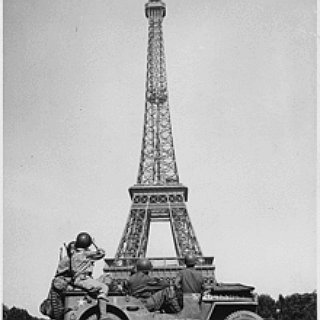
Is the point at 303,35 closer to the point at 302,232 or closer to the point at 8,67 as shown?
the point at 302,232

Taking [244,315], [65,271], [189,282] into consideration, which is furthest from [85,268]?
[244,315]

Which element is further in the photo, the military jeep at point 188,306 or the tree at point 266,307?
the tree at point 266,307

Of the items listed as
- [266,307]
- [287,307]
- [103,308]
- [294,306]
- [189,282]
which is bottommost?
[266,307]

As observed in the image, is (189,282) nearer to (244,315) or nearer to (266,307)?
(244,315)

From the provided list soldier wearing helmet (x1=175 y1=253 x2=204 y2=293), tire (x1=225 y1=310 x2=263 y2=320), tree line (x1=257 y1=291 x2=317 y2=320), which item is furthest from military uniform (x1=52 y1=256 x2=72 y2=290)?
tree line (x1=257 y1=291 x2=317 y2=320)

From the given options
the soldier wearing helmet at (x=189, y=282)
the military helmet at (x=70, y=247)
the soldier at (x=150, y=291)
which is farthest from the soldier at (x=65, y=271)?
the soldier wearing helmet at (x=189, y=282)

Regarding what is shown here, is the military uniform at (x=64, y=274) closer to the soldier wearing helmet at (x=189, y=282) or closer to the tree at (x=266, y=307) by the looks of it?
the soldier wearing helmet at (x=189, y=282)

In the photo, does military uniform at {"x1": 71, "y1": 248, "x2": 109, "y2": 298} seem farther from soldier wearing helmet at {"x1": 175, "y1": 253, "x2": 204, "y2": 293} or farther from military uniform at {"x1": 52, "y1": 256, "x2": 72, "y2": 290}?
soldier wearing helmet at {"x1": 175, "y1": 253, "x2": 204, "y2": 293}
